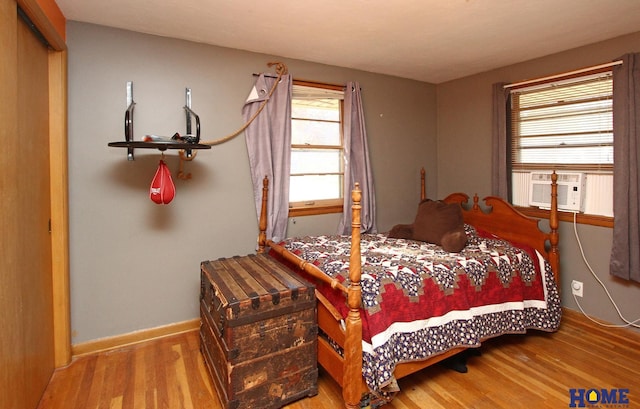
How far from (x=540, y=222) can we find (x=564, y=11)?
5.77 ft

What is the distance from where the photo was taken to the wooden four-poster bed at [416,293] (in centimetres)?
188

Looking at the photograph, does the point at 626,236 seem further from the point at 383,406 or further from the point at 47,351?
the point at 47,351

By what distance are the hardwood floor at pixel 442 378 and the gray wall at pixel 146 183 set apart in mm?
371

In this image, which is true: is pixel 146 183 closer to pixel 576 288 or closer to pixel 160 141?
pixel 160 141

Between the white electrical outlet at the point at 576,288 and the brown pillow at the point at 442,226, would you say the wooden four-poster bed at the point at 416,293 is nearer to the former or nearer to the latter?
the brown pillow at the point at 442,226

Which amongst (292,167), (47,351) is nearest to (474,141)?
(292,167)

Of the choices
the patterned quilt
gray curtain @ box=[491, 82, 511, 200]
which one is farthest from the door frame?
gray curtain @ box=[491, 82, 511, 200]

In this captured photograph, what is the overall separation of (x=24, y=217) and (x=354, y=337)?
181cm

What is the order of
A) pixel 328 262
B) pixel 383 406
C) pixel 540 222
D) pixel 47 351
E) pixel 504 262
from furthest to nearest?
1. pixel 540 222
2. pixel 504 262
3. pixel 328 262
4. pixel 47 351
5. pixel 383 406

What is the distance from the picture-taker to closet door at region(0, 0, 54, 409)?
4.87ft

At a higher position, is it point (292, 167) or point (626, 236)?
point (292, 167)

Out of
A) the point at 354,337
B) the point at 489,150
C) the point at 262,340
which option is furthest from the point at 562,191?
the point at 262,340

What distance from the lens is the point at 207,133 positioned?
2.91 metres

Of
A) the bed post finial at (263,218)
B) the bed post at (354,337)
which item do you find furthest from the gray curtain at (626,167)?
the bed post finial at (263,218)
